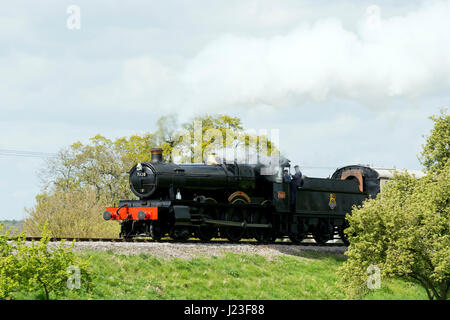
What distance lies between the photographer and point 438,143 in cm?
3284

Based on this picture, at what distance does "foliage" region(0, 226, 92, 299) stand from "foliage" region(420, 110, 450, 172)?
24.6 meters

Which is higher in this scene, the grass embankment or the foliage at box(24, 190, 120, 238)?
the foliage at box(24, 190, 120, 238)

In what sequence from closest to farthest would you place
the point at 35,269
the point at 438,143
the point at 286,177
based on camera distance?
the point at 35,269, the point at 286,177, the point at 438,143

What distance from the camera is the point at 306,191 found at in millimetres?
25438

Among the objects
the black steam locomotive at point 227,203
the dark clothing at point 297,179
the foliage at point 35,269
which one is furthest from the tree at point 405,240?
the foliage at point 35,269

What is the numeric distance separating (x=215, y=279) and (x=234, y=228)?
568 cm

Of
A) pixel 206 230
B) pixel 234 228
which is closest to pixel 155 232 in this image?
pixel 206 230

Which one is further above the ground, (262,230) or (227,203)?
(227,203)

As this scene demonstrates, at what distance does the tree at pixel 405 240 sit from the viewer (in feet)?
54.6

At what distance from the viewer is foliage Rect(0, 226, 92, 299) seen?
12484 millimetres

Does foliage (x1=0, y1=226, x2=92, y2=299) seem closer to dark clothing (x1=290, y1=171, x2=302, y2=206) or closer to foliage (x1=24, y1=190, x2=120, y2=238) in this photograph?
foliage (x1=24, y1=190, x2=120, y2=238)

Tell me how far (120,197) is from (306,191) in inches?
947

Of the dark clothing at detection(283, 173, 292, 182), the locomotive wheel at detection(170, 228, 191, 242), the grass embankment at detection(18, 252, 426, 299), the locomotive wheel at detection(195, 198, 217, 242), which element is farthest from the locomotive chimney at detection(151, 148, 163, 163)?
the dark clothing at detection(283, 173, 292, 182)

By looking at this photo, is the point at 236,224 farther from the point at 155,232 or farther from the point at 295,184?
the point at 295,184
